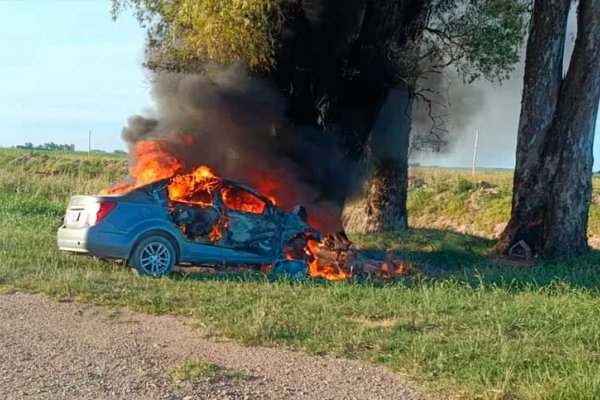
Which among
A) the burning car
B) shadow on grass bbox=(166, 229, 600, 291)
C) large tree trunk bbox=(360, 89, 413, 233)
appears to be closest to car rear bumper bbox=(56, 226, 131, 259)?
the burning car

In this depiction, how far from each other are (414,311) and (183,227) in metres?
4.11

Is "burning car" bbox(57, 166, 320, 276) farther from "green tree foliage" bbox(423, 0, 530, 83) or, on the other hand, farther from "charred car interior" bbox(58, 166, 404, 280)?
"green tree foliage" bbox(423, 0, 530, 83)

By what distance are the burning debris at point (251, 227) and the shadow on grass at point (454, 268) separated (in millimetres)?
528

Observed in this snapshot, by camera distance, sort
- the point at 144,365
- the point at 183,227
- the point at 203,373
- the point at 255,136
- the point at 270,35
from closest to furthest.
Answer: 1. the point at 203,373
2. the point at 144,365
3. the point at 183,227
4. the point at 270,35
5. the point at 255,136

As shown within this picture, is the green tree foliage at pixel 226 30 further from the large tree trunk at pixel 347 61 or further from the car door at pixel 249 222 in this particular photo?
the car door at pixel 249 222

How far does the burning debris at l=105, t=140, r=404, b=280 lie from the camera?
35.4 ft

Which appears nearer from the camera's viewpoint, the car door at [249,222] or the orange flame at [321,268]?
the car door at [249,222]

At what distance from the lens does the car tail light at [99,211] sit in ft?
33.1

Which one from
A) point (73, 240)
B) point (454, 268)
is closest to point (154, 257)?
point (73, 240)

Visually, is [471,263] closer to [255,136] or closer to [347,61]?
[347,61]

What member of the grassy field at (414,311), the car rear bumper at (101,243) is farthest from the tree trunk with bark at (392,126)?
the car rear bumper at (101,243)

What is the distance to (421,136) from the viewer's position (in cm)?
1861

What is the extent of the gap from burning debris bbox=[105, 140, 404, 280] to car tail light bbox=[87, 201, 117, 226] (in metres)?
0.74

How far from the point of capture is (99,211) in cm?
1010
